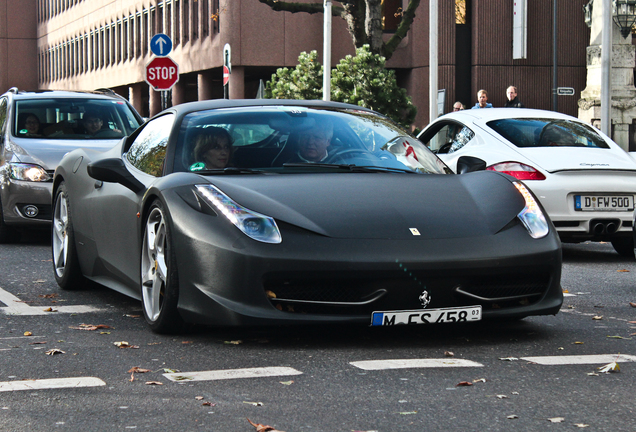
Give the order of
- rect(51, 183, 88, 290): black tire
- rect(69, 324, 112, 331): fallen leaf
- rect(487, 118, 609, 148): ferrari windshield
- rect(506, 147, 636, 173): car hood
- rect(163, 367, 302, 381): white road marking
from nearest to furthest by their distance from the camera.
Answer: rect(163, 367, 302, 381): white road marking → rect(69, 324, 112, 331): fallen leaf → rect(51, 183, 88, 290): black tire → rect(506, 147, 636, 173): car hood → rect(487, 118, 609, 148): ferrari windshield

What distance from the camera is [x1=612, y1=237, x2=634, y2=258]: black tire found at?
1060 cm

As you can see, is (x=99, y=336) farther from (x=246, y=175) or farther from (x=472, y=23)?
(x=472, y=23)

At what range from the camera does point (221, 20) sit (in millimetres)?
43469

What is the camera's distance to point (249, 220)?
5.35 m

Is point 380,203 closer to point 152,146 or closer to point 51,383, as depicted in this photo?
point 152,146

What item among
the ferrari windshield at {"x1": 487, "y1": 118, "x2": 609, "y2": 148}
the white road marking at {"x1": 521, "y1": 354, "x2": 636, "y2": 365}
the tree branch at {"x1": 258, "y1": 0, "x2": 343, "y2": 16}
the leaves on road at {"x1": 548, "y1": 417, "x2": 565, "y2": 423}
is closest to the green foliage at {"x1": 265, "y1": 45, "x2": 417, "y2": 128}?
the tree branch at {"x1": 258, "y1": 0, "x2": 343, "y2": 16}

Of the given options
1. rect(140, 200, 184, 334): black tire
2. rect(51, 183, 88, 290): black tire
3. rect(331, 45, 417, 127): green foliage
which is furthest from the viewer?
rect(331, 45, 417, 127): green foliage

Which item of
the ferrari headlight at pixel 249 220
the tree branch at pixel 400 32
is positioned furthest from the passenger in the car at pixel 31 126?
the tree branch at pixel 400 32

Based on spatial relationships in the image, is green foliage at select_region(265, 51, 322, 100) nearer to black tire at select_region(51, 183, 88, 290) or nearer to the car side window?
black tire at select_region(51, 183, 88, 290)

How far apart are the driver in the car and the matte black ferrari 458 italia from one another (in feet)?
0.03

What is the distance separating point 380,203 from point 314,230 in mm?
473

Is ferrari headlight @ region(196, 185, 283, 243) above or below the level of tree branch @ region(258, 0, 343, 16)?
below

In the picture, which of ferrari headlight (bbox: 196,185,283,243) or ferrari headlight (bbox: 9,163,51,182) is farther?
ferrari headlight (bbox: 9,163,51,182)

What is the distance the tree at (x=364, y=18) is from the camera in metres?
25.4
